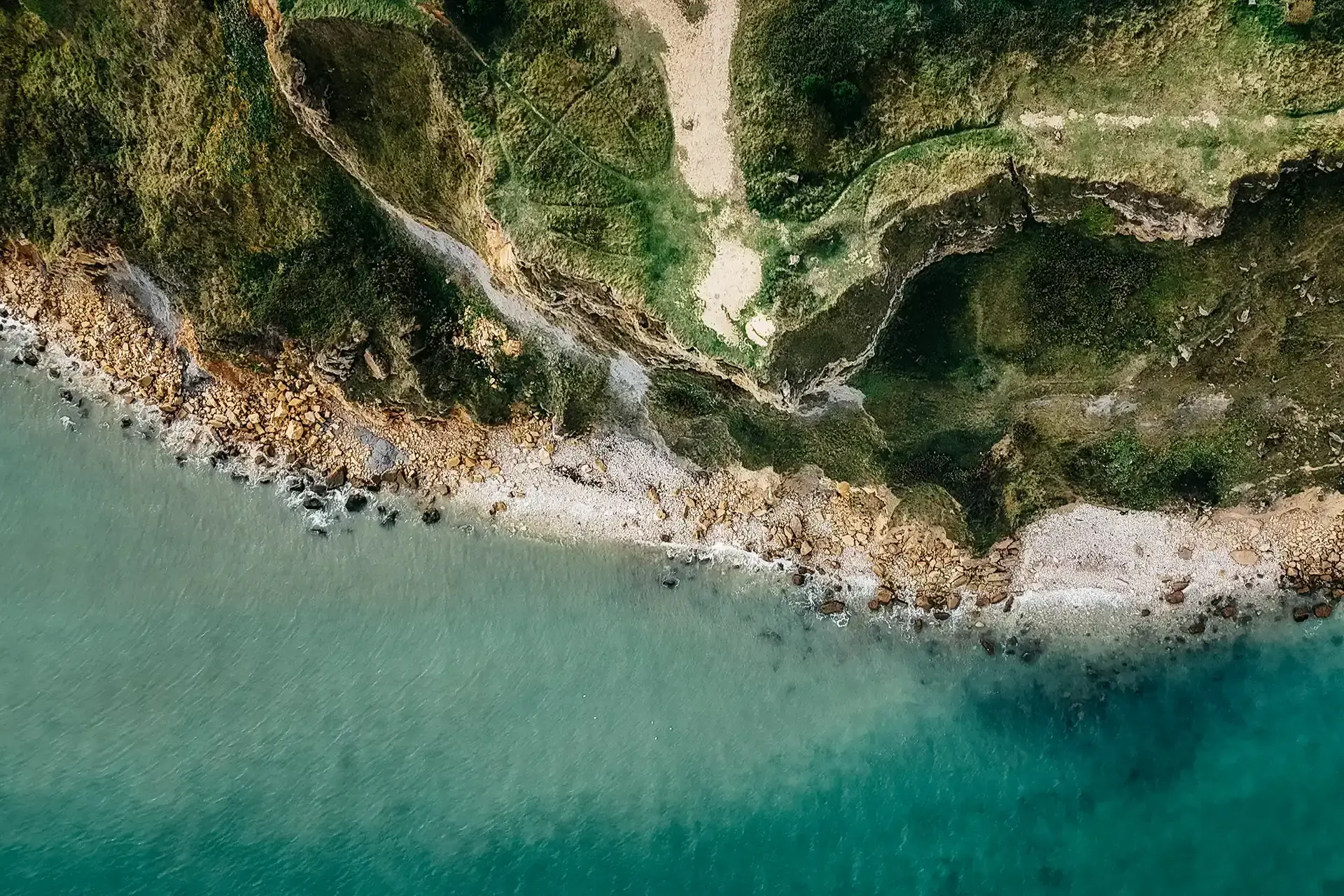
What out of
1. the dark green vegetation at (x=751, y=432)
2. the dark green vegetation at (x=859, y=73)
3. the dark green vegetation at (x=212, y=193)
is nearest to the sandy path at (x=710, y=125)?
the dark green vegetation at (x=859, y=73)

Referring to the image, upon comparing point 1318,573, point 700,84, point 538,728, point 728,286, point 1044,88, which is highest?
point 700,84

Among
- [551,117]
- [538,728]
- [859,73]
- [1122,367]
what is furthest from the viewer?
[538,728]

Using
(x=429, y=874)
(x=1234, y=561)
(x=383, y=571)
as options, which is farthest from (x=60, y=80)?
(x=1234, y=561)

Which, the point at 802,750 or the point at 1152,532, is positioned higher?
the point at 1152,532

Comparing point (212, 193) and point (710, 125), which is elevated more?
point (212, 193)

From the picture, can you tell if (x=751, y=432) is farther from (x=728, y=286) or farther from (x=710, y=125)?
(x=710, y=125)

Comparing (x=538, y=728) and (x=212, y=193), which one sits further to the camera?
(x=538, y=728)

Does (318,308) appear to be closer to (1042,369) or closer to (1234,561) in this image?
(1042,369)

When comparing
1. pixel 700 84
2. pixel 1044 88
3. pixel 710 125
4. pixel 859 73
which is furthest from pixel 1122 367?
pixel 700 84
